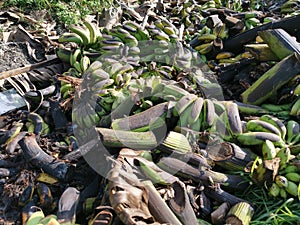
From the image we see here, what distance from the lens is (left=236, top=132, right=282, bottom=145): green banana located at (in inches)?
80.7

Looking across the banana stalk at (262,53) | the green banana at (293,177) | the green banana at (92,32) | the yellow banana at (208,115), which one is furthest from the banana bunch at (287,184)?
the green banana at (92,32)

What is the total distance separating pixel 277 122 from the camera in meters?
2.21

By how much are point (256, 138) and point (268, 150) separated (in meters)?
0.12

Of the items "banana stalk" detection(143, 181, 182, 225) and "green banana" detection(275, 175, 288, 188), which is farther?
"green banana" detection(275, 175, 288, 188)

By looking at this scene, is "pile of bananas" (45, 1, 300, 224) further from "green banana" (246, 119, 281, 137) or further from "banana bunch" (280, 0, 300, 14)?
"banana bunch" (280, 0, 300, 14)

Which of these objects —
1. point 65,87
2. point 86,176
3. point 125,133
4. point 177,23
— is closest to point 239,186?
point 125,133

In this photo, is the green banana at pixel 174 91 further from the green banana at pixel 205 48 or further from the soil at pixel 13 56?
the soil at pixel 13 56

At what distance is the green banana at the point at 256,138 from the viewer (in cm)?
205

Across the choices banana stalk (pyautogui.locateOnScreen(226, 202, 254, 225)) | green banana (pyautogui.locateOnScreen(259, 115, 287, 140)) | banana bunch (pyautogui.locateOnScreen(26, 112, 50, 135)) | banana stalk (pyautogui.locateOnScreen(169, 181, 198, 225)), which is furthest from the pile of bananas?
banana stalk (pyautogui.locateOnScreen(169, 181, 198, 225))

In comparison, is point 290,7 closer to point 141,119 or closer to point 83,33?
point 83,33

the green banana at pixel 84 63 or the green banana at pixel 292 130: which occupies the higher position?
the green banana at pixel 292 130

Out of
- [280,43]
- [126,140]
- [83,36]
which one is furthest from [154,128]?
[83,36]

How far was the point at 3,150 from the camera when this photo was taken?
8.23 feet

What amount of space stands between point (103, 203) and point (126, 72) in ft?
4.07
